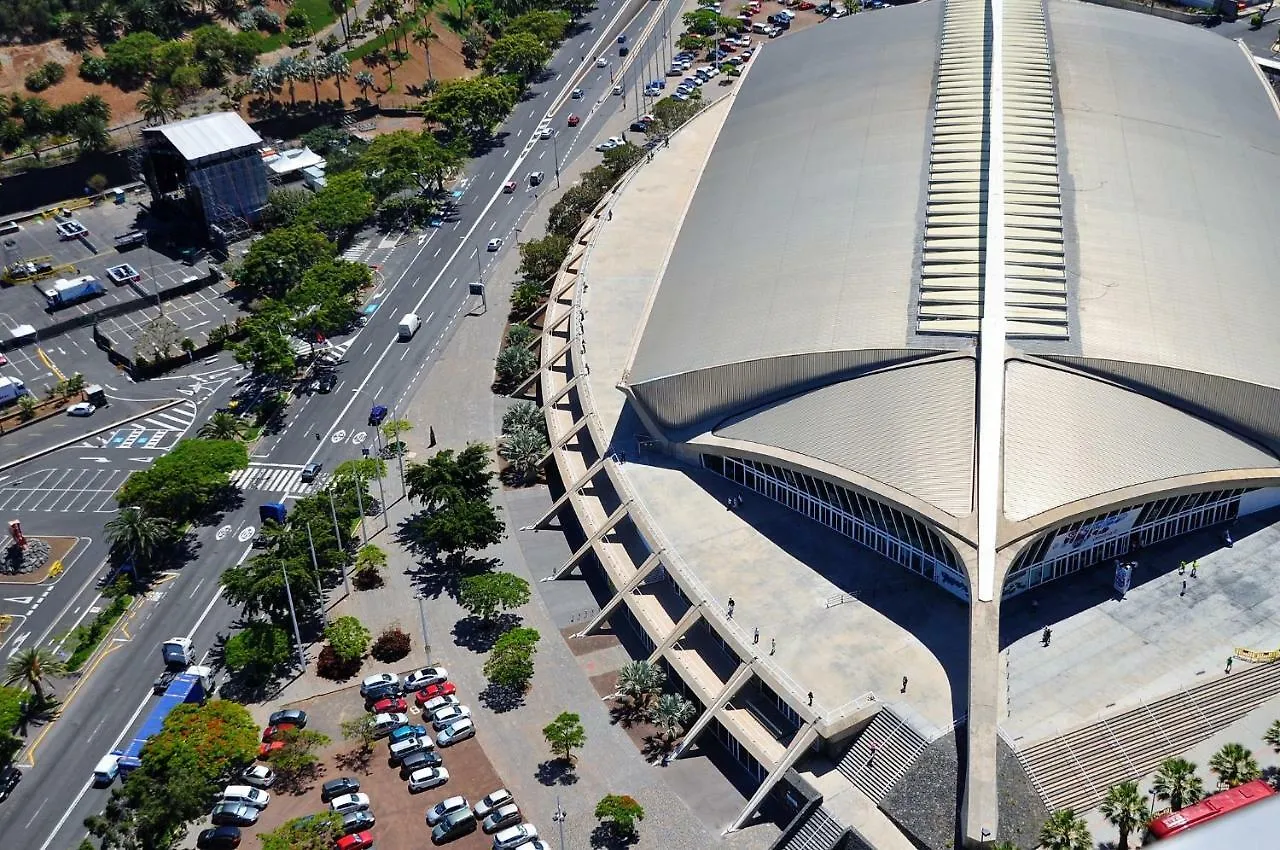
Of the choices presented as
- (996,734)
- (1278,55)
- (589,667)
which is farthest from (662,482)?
(1278,55)

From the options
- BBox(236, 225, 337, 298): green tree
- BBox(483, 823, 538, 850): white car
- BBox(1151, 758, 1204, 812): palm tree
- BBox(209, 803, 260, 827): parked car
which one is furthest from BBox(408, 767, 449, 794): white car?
BBox(236, 225, 337, 298): green tree

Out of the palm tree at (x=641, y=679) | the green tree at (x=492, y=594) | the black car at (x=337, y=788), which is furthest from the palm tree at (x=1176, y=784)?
the black car at (x=337, y=788)

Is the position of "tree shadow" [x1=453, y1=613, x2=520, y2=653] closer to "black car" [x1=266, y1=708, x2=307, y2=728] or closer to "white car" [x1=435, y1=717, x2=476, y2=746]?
"white car" [x1=435, y1=717, x2=476, y2=746]

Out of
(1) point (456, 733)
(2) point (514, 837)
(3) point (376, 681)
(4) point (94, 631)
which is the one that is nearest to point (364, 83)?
(4) point (94, 631)

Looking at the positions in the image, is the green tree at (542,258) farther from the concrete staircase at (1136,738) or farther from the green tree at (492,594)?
the concrete staircase at (1136,738)

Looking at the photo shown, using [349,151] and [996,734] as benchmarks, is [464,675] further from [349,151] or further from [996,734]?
[349,151]

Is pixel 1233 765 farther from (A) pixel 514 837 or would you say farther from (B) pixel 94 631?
(B) pixel 94 631
